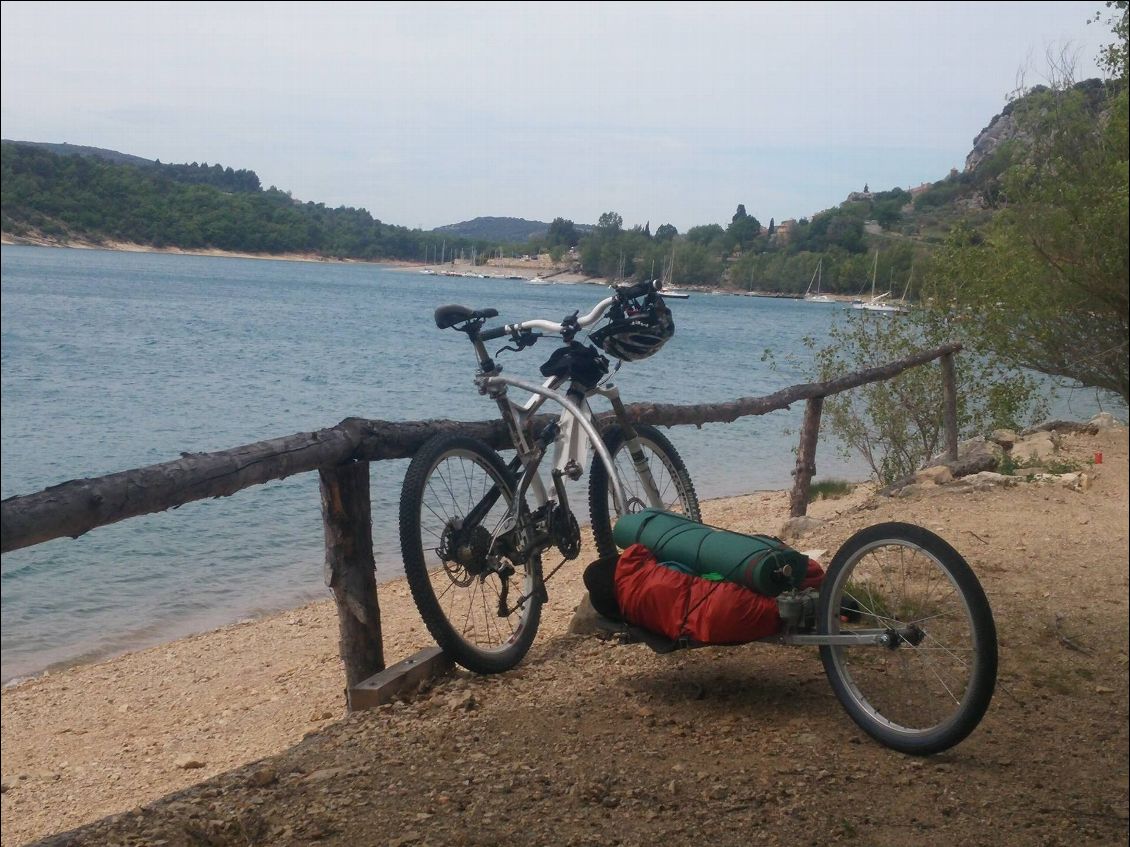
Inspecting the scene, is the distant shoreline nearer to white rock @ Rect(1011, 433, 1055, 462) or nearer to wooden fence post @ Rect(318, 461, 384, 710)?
wooden fence post @ Rect(318, 461, 384, 710)

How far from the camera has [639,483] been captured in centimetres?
459

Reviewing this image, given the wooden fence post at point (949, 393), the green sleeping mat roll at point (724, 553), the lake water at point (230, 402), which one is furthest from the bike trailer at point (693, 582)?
the wooden fence post at point (949, 393)

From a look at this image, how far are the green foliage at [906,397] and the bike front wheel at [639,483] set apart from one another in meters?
2.53

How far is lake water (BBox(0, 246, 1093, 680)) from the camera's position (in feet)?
32.0

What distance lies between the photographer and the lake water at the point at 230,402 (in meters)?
9.74

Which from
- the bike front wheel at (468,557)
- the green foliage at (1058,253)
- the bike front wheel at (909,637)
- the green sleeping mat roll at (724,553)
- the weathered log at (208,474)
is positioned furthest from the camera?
the green foliage at (1058,253)

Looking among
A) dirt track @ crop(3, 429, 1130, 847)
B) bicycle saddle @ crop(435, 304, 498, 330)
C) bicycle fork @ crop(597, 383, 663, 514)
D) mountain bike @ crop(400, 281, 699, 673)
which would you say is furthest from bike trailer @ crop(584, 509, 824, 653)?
bicycle saddle @ crop(435, 304, 498, 330)

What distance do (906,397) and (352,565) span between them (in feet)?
16.4

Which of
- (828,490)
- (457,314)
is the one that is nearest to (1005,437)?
(828,490)

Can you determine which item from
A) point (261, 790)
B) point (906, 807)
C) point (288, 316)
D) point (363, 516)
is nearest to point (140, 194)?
point (363, 516)

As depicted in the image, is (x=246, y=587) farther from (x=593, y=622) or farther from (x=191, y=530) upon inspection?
(x=593, y=622)

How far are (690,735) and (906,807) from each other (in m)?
0.71

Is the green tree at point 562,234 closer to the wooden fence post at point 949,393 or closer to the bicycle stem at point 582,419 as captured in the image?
the bicycle stem at point 582,419

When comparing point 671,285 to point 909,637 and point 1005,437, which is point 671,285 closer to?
point 909,637
